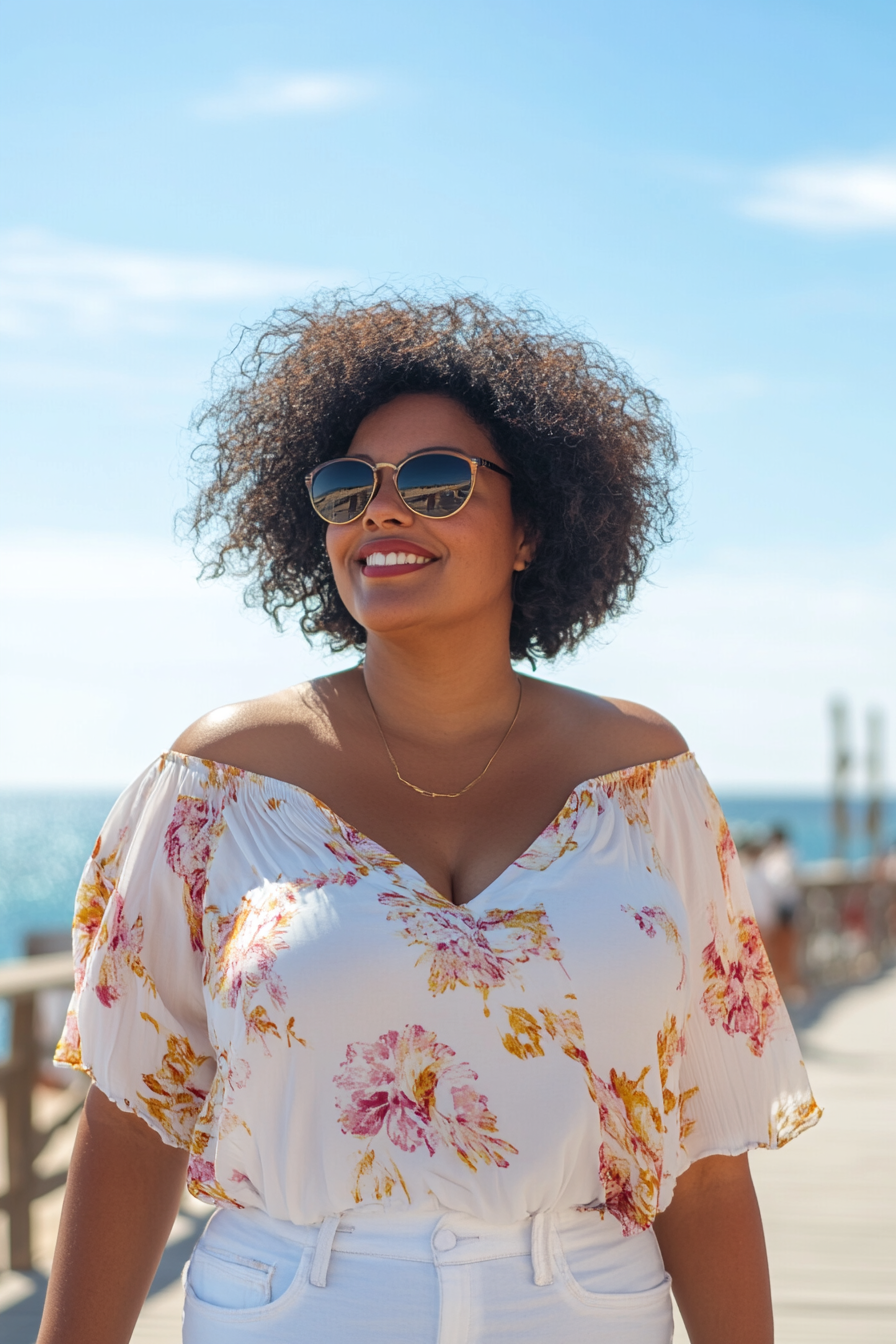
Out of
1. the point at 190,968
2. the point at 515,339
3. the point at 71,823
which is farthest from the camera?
the point at 71,823

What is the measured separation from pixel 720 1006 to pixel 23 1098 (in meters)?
3.46

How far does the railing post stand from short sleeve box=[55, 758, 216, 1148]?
300 centimetres

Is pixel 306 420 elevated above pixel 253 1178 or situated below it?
above

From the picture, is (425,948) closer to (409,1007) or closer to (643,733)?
(409,1007)

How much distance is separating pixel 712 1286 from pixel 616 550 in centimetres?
103

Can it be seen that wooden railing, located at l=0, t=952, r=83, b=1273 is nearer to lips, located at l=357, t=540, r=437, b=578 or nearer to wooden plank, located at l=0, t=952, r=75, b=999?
wooden plank, located at l=0, t=952, r=75, b=999

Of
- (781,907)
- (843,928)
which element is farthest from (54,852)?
(781,907)

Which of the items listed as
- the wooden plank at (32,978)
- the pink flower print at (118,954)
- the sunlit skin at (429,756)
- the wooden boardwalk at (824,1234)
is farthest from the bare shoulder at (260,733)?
Result: the wooden plank at (32,978)

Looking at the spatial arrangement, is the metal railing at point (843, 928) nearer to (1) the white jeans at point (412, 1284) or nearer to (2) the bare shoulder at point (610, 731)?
(2) the bare shoulder at point (610, 731)

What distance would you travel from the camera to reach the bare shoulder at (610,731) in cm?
185

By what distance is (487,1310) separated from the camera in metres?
1.48

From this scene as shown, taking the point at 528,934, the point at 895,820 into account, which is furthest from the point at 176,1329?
the point at 895,820

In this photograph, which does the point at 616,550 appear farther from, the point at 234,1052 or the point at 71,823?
the point at 71,823

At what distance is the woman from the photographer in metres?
1.50
